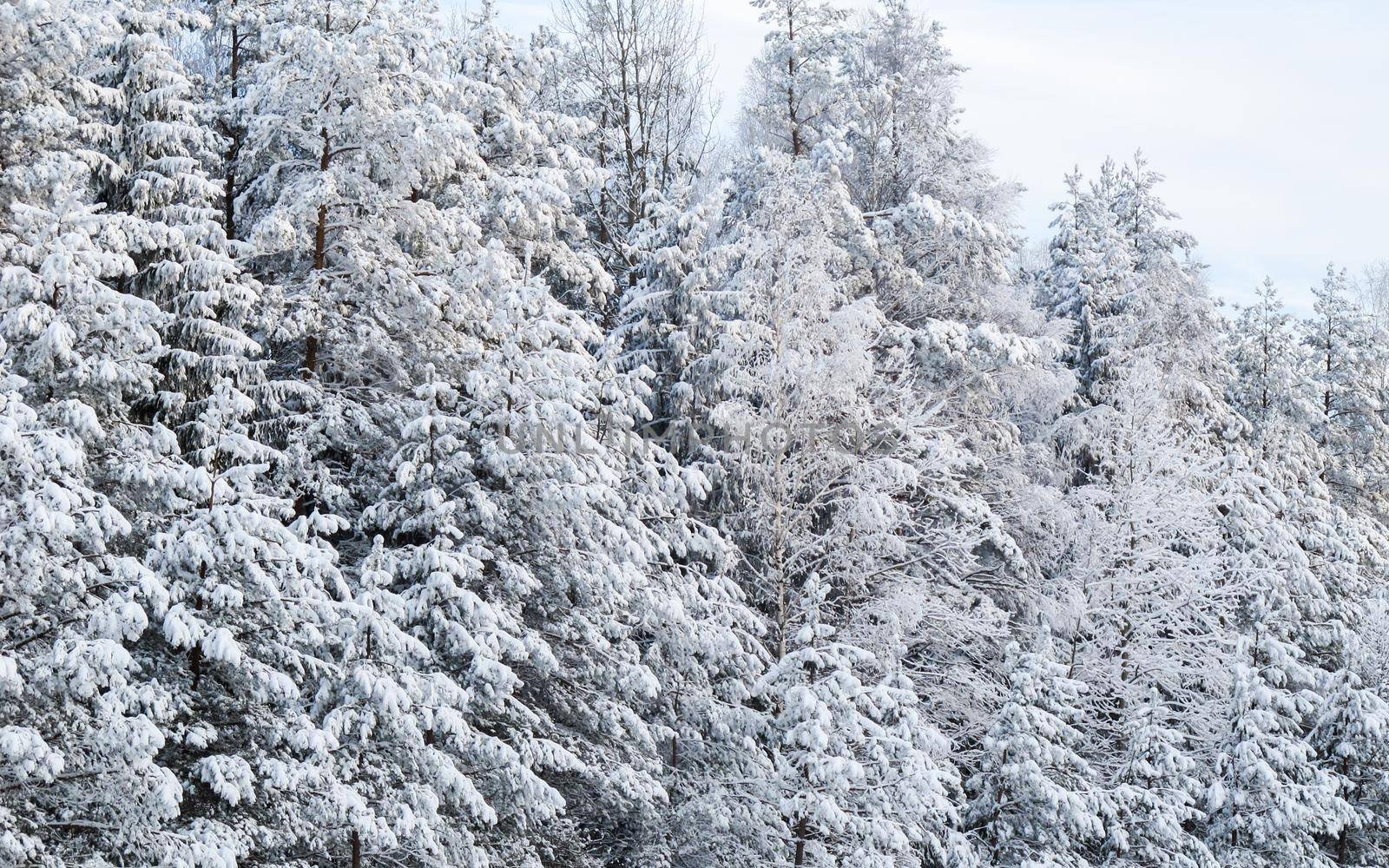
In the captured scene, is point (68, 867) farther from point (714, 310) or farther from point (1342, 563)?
point (1342, 563)

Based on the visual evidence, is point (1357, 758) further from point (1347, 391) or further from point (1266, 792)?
point (1347, 391)

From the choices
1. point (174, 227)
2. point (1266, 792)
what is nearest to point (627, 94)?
point (174, 227)

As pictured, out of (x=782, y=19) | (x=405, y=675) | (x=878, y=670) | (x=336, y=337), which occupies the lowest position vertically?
(x=878, y=670)

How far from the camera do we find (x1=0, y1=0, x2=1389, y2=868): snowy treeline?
37.2ft

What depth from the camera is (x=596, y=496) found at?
1379 centimetres

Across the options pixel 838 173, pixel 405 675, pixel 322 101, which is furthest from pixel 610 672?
pixel 838 173

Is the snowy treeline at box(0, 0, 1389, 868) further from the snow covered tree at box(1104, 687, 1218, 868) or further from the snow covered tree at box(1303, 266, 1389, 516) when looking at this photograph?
the snow covered tree at box(1303, 266, 1389, 516)

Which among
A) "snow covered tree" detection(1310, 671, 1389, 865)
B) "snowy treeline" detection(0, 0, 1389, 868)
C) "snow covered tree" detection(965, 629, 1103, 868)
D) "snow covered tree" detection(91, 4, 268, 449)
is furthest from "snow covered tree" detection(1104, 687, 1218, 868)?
"snow covered tree" detection(91, 4, 268, 449)

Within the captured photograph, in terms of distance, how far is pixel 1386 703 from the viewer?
69.4 ft

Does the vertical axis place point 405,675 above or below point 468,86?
below

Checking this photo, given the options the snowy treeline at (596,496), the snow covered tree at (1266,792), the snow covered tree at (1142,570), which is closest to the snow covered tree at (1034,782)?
the snowy treeline at (596,496)

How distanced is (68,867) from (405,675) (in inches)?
130

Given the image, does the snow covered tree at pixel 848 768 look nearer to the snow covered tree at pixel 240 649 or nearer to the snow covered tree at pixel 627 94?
the snow covered tree at pixel 240 649

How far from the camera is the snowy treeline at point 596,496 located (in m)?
11.3
